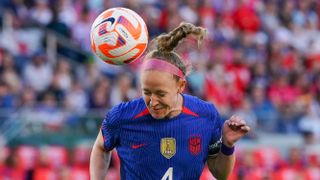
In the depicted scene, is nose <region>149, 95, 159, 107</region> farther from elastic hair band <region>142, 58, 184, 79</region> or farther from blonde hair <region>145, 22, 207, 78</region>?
blonde hair <region>145, 22, 207, 78</region>

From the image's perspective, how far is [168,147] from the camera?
542cm

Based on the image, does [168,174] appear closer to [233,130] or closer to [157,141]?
[157,141]

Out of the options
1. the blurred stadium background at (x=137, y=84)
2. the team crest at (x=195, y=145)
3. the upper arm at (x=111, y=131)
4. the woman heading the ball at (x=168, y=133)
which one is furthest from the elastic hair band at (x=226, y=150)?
the blurred stadium background at (x=137, y=84)

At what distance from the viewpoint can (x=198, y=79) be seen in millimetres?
14328

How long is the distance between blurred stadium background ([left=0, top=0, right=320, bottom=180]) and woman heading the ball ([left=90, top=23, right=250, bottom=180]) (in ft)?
14.3

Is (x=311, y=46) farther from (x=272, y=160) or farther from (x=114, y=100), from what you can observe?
(x=114, y=100)

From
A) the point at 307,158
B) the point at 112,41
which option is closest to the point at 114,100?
the point at 307,158

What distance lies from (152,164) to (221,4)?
12424 mm

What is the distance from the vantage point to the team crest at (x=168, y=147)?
213 inches

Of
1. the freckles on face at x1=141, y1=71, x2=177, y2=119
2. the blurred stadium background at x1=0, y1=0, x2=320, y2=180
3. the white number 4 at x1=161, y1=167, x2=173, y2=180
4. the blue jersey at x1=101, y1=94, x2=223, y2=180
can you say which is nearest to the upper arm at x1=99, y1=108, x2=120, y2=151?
the blue jersey at x1=101, y1=94, x2=223, y2=180

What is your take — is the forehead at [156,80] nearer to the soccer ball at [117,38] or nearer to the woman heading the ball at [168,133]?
the woman heading the ball at [168,133]

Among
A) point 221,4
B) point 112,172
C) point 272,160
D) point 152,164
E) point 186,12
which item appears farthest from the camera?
point 221,4

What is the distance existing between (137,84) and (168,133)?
758 cm

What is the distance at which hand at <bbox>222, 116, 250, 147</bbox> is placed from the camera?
17.5ft
